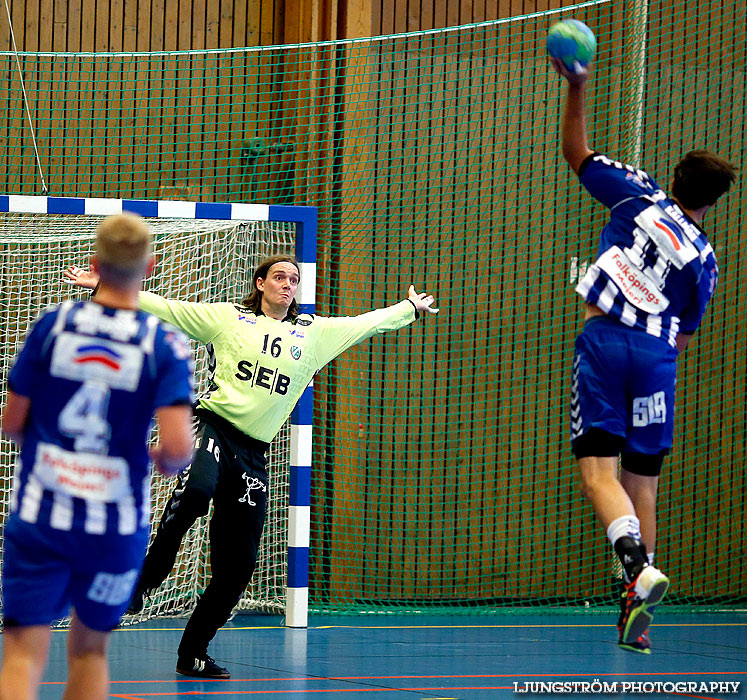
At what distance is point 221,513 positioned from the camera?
21.8 feet

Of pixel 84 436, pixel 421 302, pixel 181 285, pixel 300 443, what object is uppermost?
pixel 181 285

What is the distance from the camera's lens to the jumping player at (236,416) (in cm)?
645

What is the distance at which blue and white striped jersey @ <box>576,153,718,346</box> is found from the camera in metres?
5.01

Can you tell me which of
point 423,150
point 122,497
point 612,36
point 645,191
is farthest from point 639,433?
point 612,36

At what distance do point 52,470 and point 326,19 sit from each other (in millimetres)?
6991

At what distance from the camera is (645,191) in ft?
Answer: 16.5

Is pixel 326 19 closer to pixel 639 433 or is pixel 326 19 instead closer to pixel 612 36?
pixel 612 36

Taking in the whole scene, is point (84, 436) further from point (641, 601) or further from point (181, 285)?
point (181, 285)

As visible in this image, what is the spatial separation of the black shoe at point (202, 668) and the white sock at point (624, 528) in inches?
99.8

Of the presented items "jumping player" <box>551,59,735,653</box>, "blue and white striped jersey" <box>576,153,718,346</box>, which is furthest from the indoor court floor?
"blue and white striped jersey" <box>576,153,718,346</box>

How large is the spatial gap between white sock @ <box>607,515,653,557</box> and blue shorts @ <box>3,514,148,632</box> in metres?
1.91

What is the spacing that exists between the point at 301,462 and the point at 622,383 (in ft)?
12.2

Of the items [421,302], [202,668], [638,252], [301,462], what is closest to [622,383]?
[638,252]

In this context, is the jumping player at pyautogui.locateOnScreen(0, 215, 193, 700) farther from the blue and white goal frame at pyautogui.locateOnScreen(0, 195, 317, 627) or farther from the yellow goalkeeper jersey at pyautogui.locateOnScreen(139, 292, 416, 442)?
the blue and white goal frame at pyautogui.locateOnScreen(0, 195, 317, 627)
